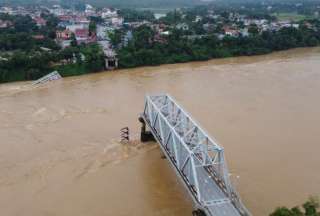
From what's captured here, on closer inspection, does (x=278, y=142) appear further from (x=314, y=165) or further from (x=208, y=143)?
(x=208, y=143)

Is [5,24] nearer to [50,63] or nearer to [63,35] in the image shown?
[63,35]

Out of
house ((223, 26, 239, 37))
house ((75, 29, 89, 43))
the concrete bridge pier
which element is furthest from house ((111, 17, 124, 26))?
the concrete bridge pier

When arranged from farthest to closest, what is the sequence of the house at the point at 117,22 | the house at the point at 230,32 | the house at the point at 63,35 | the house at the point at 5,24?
the house at the point at 117,22 → the house at the point at 5,24 → the house at the point at 230,32 → the house at the point at 63,35

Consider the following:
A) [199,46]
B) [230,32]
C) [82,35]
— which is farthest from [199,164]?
[230,32]

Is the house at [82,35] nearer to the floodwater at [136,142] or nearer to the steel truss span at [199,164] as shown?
the floodwater at [136,142]

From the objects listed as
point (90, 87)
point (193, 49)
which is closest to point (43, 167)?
point (90, 87)

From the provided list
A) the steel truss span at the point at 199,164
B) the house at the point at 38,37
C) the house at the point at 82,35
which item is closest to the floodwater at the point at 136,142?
the steel truss span at the point at 199,164

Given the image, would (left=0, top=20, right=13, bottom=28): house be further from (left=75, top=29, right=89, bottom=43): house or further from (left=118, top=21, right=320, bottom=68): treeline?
(left=118, top=21, right=320, bottom=68): treeline
